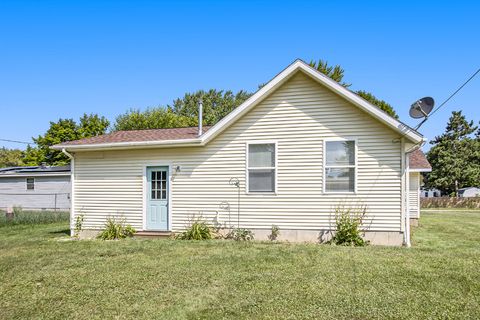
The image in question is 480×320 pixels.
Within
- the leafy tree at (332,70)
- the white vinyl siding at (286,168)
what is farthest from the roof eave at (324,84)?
the leafy tree at (332,70)

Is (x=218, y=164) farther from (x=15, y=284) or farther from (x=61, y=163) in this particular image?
(x=61, y=163)

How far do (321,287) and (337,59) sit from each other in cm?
2812

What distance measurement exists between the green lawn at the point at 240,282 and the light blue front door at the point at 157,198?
2067mm

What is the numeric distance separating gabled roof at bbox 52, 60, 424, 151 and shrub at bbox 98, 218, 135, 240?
93.7 inches

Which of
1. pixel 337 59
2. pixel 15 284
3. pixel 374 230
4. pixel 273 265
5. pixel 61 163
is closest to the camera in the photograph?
pixel 15 284

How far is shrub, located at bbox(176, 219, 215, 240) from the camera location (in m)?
9.80

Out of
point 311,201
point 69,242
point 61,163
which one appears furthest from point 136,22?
point 61,163

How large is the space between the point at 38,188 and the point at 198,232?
62.3 feet

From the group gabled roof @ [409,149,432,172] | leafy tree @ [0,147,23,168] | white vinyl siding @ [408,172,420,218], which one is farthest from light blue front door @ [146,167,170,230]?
leafy tree @ [0,147,23,168]

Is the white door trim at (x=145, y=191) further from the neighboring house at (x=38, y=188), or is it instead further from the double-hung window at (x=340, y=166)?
the neighboring house at (x=38, y=188)

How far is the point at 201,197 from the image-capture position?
10.2 m

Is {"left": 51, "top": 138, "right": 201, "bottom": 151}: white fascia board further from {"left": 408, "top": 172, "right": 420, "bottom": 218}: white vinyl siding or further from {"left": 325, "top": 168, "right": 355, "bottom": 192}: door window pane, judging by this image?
{"left": 408, "top": 172, "right": 420, "bottom": 218}: white vinyl siding

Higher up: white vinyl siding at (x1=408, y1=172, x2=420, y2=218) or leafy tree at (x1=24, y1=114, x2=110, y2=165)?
leafy tree at (x1=24, y1=114, x2=110, y2=165)

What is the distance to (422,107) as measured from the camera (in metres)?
8.03
